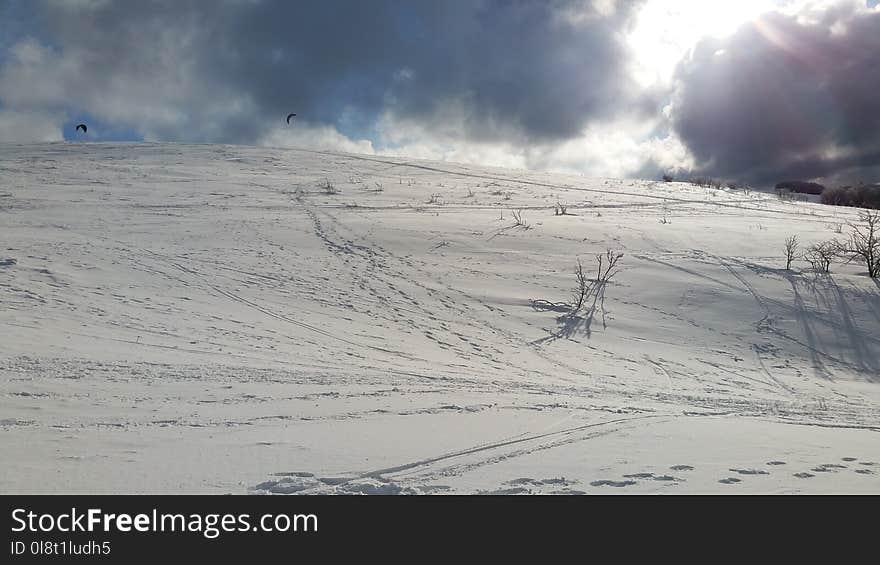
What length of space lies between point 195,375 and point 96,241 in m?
6.98

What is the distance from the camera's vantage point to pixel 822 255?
37.8 ft

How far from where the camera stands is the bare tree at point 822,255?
11315 mm

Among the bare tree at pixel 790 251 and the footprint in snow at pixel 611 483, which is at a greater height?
the bare tree at pixel 790 251

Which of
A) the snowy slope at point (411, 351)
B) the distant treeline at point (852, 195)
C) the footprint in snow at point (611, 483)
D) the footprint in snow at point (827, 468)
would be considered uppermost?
the distant treeline at point (852, 195)

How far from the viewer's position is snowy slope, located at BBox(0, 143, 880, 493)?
12.2 feet

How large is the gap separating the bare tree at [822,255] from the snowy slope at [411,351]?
0.43 meters

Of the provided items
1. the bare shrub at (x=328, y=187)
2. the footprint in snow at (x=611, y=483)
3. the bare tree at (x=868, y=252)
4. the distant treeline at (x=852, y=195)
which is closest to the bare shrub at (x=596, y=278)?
the bare tree at (x=868, y=252)

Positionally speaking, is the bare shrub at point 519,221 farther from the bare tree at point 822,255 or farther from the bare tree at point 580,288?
the bare tree at point 822,255

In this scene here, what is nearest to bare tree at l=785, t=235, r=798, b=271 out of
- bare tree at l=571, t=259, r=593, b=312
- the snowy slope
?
the snowy slope

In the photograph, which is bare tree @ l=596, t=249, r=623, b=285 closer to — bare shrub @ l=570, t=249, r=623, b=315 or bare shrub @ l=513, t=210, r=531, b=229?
bare shrub @ l=570, t=249, r=623, b=315

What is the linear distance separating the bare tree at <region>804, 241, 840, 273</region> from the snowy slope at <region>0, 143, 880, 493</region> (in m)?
0.43

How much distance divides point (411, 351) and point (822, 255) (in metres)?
10.1

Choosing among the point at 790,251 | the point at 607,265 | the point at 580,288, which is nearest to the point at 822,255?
the point at 790,251

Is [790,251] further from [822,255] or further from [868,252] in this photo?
[868,252]
